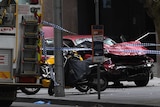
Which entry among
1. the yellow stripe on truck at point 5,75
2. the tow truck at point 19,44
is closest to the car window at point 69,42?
the tow truck at point 19,44

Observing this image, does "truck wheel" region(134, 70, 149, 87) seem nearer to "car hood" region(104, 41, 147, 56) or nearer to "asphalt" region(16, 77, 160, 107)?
"car hood" region(104, 41, 147, 56)

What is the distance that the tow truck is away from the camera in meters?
9.98

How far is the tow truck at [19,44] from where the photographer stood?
998 cm

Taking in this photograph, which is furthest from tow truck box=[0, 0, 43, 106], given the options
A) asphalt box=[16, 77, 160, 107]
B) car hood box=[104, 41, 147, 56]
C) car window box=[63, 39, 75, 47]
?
car window box=[63, 39, 75, 47]

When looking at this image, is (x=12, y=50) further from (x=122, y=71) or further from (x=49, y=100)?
(x=122, y=71)

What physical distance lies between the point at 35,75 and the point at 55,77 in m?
4.93

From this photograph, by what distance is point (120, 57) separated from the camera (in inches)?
670

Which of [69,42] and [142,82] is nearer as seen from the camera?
[142,82]

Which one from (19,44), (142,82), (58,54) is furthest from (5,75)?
(142,82)

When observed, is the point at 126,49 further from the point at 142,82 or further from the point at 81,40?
the point at 81,40

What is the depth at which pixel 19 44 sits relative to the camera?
1007cm

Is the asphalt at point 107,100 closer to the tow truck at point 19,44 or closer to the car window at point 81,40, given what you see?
the car window at point 81,40

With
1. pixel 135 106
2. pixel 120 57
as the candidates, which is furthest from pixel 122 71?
pixel 135 106

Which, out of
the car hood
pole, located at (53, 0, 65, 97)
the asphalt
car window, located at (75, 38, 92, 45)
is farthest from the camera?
car window, located at (75, 38, 92, 45)
